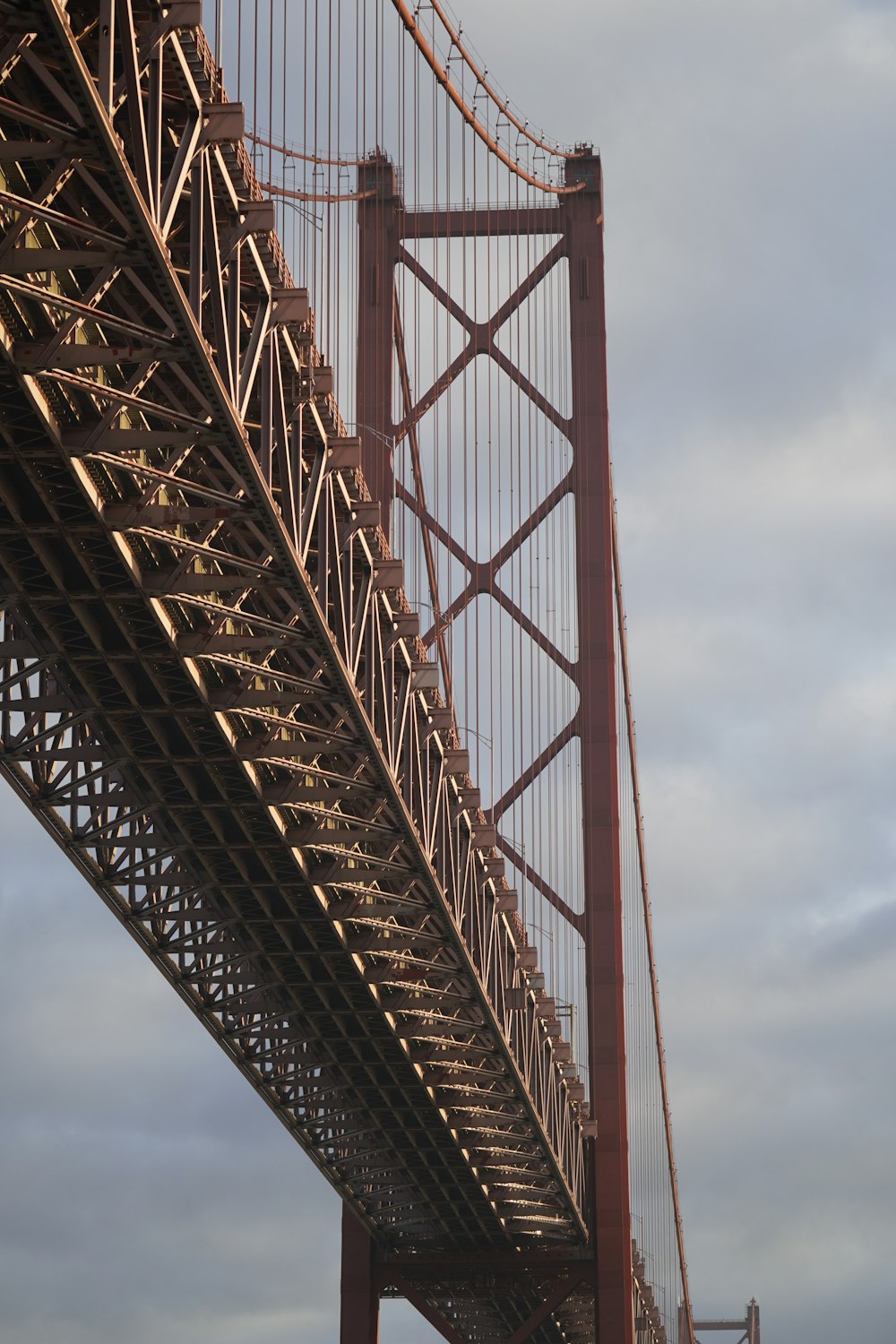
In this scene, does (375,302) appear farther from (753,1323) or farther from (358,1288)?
(753,1323)

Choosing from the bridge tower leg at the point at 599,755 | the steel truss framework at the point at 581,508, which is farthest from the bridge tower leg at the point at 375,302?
the bridge tower leg at the point at 599,755

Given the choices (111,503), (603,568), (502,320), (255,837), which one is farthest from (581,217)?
(111,503)

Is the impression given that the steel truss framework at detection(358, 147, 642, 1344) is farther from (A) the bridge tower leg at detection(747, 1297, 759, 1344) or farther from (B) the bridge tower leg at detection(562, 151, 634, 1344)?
(A) the bridge tower leg at detection(747, 1297, 759, 1344)

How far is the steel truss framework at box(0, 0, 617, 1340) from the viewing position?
17031 millimetres

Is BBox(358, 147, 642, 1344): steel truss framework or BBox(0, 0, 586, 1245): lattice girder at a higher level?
BBox(358, 147, 642, 1344): steel truss framework

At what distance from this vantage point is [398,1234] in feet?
148

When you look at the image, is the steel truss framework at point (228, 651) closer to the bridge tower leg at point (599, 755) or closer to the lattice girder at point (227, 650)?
the lattice girder at point (227, 650)

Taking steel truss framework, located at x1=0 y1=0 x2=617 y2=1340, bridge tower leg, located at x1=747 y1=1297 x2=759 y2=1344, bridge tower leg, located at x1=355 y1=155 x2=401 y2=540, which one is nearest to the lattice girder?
steel truss framework, located at x1=0 y1=0 x2=617 y2=1340

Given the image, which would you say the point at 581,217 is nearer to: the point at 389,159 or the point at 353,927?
the point at 389,159

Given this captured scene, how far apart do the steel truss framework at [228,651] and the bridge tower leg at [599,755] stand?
101 inches

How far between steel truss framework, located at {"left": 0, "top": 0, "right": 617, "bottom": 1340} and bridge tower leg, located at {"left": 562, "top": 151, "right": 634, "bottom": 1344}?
2.57m

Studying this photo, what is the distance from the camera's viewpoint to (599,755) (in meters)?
45.4

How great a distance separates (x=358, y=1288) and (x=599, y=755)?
10.3 meters

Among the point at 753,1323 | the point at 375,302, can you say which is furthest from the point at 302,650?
the point at 753,1323
